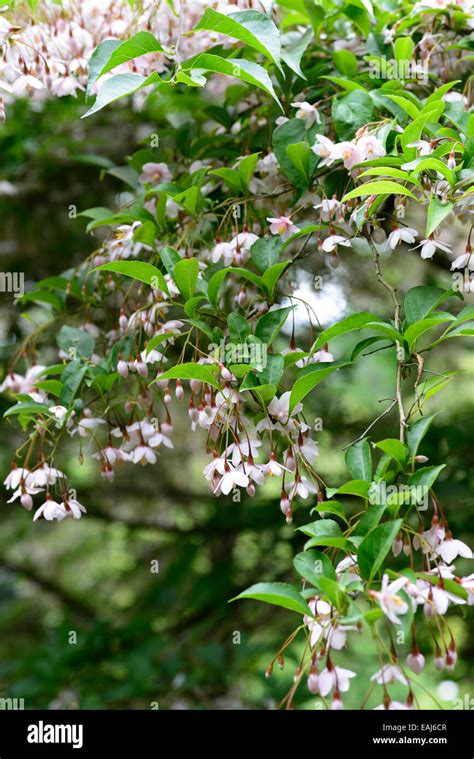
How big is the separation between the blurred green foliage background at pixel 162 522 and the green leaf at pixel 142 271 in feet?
1.79

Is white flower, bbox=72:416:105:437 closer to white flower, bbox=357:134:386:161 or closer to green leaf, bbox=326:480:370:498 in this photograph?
green leaf, bbox=326:480:370:498

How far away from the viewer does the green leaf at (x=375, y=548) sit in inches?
33.1

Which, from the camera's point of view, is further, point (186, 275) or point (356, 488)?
point (186, 275)

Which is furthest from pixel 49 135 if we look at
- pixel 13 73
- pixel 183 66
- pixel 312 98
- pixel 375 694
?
pixel 375 694

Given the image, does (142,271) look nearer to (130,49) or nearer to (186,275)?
(186,275)

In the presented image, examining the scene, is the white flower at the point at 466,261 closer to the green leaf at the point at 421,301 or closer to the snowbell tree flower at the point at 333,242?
the green leaf at the point at 421,301

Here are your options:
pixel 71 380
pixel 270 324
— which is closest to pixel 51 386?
pixel 71 380

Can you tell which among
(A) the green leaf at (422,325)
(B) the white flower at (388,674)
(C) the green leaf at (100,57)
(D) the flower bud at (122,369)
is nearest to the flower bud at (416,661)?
(B) the white flower at (388,674)

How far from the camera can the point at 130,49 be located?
105 centimetres

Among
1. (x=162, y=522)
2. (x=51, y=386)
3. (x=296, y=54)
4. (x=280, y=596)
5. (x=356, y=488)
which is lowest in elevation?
(x=162, y=522)

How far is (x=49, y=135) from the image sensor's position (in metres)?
2.27

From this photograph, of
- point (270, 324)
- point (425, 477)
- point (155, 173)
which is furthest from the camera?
point (155, 173)

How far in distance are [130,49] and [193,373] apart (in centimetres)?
45

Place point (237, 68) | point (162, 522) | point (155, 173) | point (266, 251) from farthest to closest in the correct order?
point (162, 522)
point (155, 173)
point (266, 251)
point (237, 68)
